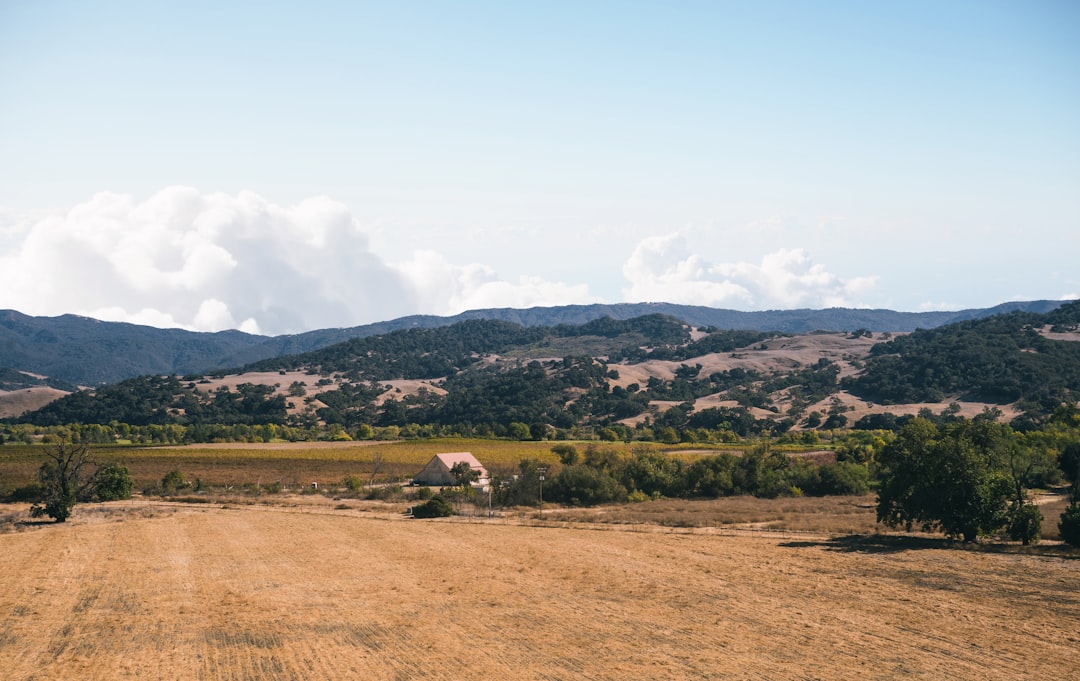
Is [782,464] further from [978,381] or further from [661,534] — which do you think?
[978,381]

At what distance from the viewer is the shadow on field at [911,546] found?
1615 inches

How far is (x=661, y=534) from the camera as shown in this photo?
161 feet

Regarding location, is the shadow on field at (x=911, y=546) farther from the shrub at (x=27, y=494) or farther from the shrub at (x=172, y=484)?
the shrub at (x=27, y=494)

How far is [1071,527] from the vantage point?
139ft

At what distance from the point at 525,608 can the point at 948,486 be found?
2641 cm

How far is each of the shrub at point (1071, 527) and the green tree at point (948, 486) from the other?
2.72 meters

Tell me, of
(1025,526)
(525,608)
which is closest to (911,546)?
(1025,526)

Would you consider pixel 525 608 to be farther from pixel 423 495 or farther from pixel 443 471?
pixel 443 471

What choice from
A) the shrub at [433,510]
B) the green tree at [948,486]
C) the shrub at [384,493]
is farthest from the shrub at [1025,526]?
the shrub at [384,493]

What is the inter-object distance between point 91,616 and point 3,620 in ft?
8.41

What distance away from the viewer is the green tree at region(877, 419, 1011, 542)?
43.7m

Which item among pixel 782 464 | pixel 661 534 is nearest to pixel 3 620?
pixel 661 534

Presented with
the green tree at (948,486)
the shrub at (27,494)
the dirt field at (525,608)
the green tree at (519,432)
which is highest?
the green tree at (948,486)

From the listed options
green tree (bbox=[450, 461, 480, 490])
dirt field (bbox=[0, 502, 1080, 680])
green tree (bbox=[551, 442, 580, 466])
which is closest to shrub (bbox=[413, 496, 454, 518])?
dirt field (bbox=[0, 502, 1080, 680])
